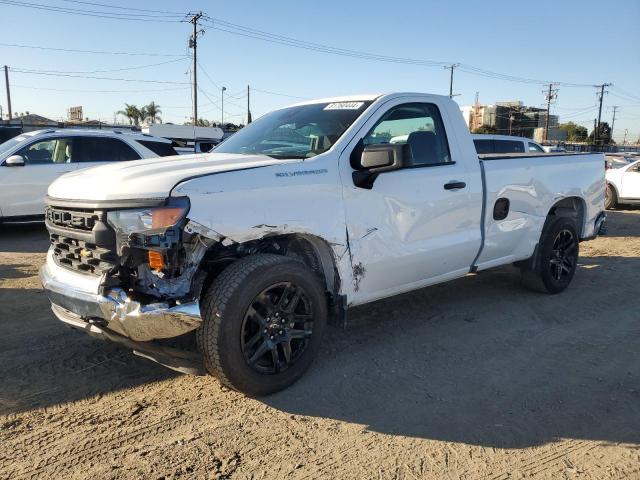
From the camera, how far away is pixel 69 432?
3.05 metres

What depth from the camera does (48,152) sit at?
957cm

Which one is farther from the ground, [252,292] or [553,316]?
[252,292]

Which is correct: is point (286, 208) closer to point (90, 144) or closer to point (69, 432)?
point (69, 432)

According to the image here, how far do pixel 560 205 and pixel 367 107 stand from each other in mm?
3212

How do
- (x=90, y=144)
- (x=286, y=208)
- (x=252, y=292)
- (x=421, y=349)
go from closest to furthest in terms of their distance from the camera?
1. (x=252, y=292)
2. (x=286, y=208)
3. (x=421, y=349)
4. (x=90, y=144)

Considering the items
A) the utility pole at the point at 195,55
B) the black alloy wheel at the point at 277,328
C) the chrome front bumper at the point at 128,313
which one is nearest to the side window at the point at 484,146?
the black alloy wheel at the point at 277,328

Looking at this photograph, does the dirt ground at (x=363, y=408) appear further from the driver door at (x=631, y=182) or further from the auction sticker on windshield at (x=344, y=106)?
the driver door at (x=631, y=182)

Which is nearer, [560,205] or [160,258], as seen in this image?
[160,258]

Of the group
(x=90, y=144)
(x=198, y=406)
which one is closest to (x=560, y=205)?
(x=198, y=406)

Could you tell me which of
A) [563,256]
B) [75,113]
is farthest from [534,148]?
[75,113]

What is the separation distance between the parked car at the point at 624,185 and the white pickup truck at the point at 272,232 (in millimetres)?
12195

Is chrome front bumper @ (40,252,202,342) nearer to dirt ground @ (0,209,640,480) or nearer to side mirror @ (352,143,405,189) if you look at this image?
dirt ground @ (0,209,640,480)

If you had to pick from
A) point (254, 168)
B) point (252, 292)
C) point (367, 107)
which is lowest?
point (252, 292)

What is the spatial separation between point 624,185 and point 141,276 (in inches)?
613
